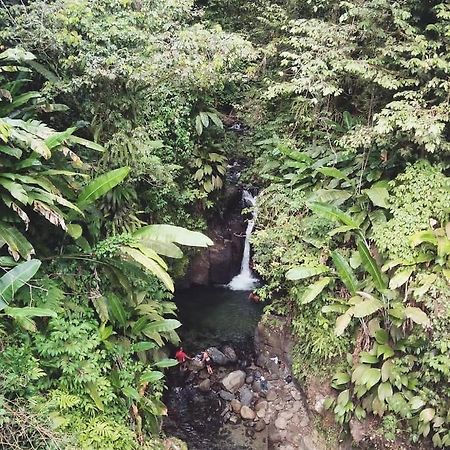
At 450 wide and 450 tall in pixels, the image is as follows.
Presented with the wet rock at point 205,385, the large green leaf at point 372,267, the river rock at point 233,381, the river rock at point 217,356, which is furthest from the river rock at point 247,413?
the large green leaf at point 372,267

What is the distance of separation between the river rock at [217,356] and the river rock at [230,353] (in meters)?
0.09

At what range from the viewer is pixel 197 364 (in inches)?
343

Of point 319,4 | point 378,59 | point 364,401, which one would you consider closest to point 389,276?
point 364,401

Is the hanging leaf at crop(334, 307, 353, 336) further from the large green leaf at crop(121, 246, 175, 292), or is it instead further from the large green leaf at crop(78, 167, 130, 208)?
the large green leaf at crop(78, 167, 130, 208)

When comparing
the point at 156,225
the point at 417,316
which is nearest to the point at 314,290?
the point at 417,316

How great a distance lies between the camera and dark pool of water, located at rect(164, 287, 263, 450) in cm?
735

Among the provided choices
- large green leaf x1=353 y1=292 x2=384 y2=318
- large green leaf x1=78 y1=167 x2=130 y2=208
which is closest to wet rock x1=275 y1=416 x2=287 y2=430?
large green leaf x1=353 y1=292 x2=384 y2=318

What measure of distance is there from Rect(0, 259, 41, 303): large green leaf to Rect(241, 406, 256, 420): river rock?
15.1ft

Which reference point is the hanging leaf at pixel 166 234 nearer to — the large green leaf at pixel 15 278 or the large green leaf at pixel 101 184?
the large green leaf at pixel 101 184

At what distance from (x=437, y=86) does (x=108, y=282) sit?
215 inches

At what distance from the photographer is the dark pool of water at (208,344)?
7352 mm

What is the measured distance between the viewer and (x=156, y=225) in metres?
6.26

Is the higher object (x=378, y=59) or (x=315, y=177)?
(x=378, y=59)

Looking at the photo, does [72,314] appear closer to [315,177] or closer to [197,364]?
[197,364]
